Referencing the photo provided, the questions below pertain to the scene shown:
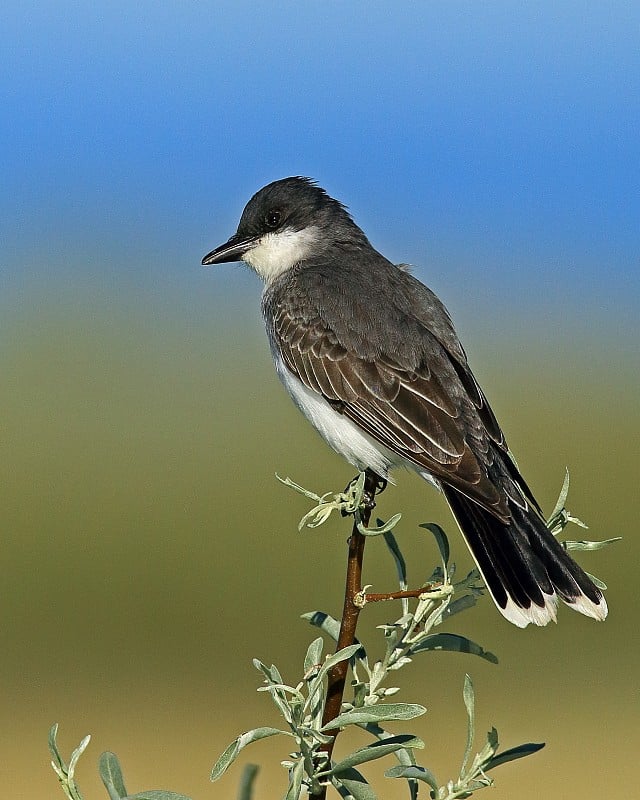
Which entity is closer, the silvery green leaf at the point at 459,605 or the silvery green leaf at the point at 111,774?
the silvery green leaf at the point at 111,774

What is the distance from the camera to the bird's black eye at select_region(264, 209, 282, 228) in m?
5.52

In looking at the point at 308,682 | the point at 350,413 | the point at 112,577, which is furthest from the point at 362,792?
the point at 112,577

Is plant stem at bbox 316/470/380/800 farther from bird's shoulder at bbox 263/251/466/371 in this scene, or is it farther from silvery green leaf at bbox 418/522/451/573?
bird's shoulder at bbox 263/251/466/371

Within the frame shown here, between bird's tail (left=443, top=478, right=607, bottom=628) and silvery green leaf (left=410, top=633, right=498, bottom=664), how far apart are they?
35.7 inches

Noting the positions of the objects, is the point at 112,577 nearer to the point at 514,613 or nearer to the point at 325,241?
the point at 325,241

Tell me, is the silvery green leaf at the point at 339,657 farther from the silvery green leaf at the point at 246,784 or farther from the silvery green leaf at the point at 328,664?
the silvery green leaf at the point at 246,784

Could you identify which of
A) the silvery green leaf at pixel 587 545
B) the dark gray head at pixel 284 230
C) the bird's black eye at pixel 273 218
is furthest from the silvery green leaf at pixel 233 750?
the bird's black eye at pixel 273 218

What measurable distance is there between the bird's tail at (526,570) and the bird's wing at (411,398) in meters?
0.24

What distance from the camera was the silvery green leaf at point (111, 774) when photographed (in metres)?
1.92

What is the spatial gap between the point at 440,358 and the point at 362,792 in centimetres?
268

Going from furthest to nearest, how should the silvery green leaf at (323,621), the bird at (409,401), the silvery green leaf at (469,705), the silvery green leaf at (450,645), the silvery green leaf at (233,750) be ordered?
the bird at (409,401) → the silvery green leaf at (323,621) → the silvery green leaf at (450,645) → the silvery green leaf at (469,705) → the silvery green leaf at (233,750)

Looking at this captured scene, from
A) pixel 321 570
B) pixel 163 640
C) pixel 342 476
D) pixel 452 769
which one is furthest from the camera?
pixel 342 476

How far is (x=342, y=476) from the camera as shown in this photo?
697 inches

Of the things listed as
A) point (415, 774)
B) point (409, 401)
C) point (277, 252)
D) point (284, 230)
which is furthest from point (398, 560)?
point (284, 230)
